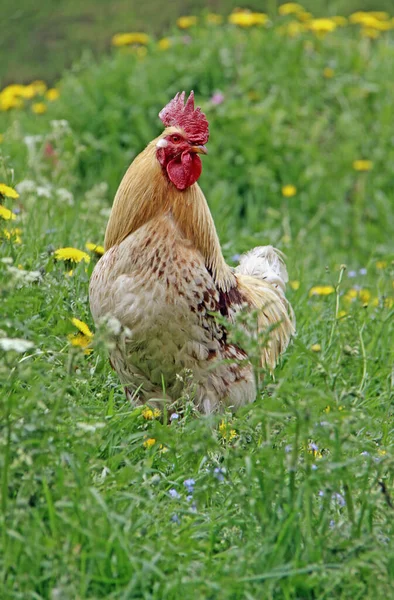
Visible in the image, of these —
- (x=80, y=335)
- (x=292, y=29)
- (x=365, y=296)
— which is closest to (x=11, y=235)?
(x=80, y=335)

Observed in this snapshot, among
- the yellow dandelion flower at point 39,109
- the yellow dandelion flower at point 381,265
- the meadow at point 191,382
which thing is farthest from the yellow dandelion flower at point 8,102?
the yellow dandelion flower at point 381,265

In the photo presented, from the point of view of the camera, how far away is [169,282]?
3.65 metres

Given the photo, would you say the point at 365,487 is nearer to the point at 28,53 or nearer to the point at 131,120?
the point at 131,120

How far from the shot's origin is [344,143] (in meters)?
7.57

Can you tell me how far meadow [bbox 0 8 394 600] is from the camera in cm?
286

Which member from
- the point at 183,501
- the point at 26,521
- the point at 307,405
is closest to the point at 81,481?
the point at 26,521

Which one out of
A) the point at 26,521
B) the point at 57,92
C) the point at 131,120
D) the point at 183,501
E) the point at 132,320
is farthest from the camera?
the point at 57,92

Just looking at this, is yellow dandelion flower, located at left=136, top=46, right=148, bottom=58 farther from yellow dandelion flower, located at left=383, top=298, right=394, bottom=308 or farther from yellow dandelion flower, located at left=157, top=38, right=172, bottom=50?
yellow dandelion flower, located at left=383, top=298, right=394, bottom=308

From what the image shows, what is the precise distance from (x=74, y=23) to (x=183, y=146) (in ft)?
24.7

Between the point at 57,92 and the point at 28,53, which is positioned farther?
the point at 28,53

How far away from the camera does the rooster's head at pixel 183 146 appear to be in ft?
12.2

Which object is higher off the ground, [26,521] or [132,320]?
[132,320]

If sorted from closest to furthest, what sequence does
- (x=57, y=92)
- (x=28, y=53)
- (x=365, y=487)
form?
(x=365, y=487) → (x=57, y=92) → (x=28, y=53)

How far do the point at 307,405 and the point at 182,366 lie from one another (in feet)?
3.04
